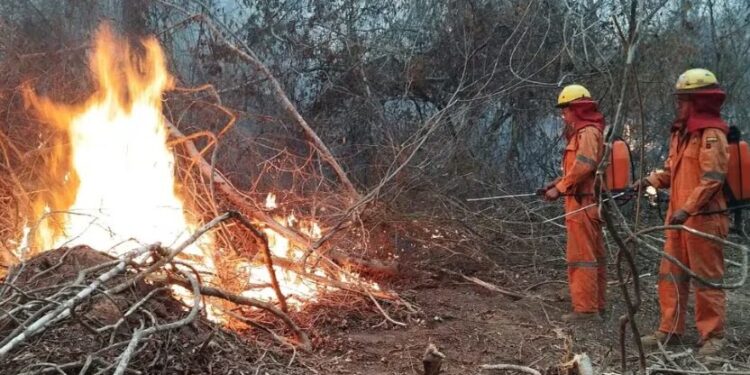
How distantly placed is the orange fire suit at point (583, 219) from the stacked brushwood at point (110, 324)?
2.59 metres

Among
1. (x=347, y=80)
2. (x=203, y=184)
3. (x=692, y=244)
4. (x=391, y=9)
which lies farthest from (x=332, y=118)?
(x=692, y=244)

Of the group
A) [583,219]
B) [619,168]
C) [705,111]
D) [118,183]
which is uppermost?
[705,111]

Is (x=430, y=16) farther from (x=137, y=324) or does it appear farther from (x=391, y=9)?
(x=137, y=324)

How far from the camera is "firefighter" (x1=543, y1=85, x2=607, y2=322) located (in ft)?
17.2

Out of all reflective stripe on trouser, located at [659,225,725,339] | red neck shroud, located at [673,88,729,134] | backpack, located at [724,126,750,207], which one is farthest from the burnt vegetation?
backpack, located at [724,126,750,207]

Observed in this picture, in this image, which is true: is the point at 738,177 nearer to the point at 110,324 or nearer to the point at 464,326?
the point at 464,326

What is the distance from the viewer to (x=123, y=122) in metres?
5.90

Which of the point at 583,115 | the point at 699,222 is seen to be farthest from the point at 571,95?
the point at 699,222

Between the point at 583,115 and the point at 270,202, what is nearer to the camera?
the point at 583,115

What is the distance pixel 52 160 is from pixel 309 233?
3.03 metres

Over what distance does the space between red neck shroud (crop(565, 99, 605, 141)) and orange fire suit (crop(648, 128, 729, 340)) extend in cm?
66

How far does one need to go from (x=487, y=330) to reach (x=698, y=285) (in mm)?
1589

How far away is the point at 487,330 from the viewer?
5.19 meters

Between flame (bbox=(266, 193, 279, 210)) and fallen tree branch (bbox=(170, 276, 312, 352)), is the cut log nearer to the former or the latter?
fallen tree branch (bbox=(170, 276, 312, 352))
